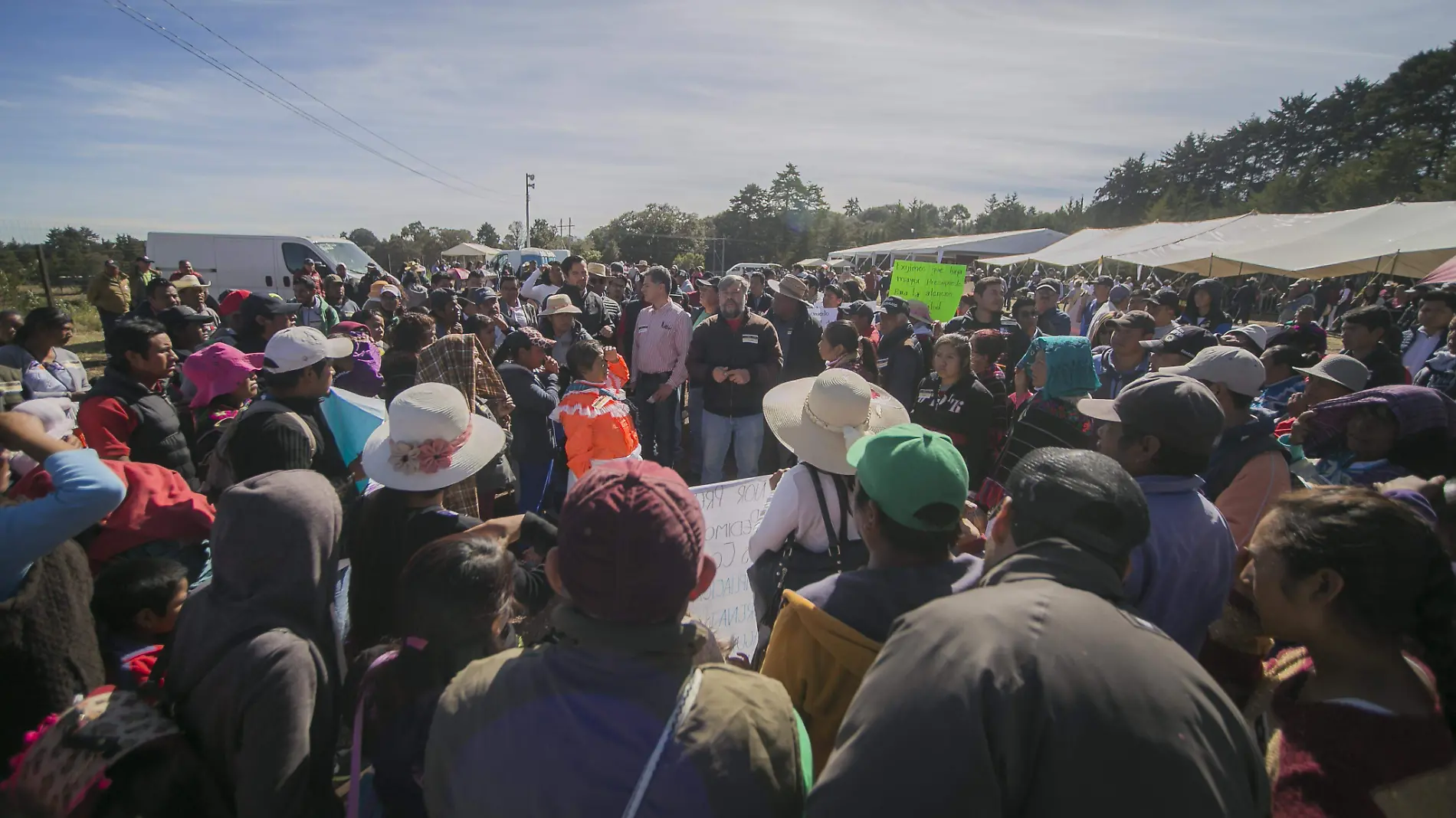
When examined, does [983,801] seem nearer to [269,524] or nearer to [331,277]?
[269,524]

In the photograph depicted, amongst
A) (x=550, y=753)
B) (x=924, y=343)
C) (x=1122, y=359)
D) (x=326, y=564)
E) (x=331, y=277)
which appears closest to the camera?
(x=550, y=753)

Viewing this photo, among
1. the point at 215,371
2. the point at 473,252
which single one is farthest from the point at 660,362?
the point at 473,252

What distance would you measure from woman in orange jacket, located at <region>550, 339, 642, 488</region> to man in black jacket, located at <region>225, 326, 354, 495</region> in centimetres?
123

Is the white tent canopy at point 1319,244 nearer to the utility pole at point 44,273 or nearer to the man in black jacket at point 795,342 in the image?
the man in black jacket at point 795,342

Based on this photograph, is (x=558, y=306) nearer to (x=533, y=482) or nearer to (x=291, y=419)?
(x=533, y=482)

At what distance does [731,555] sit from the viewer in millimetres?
3732

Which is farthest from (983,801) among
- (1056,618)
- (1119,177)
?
(1119,177)

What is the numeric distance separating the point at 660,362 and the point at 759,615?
431 centimetres

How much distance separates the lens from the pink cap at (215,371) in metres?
3.52

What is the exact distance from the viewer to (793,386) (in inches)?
125

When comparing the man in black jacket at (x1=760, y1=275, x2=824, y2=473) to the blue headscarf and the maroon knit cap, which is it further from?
the maroon knit cap

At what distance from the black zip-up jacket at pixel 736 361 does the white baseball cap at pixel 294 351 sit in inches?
122

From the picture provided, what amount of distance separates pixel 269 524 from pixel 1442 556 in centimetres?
277

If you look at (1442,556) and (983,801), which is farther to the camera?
(1442,556)
